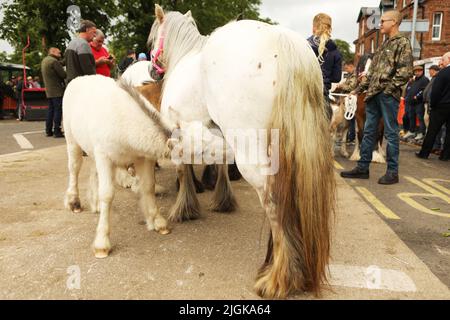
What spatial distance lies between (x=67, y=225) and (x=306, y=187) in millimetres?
2671

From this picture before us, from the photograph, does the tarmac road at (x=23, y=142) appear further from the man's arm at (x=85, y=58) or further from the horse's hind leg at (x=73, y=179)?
the horse's hind leg at (x=73, y=179)

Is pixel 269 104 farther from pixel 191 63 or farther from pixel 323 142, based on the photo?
pixel 191 63

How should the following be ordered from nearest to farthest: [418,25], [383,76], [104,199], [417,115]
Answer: [104,199] < [383,76] < [417,115] < [418,25]

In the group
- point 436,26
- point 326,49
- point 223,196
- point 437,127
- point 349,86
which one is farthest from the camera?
point 436,26

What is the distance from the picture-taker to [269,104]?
237cm

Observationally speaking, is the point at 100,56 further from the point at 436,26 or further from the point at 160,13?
the point at 436,26

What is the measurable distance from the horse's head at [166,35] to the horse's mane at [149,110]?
45.2 inches

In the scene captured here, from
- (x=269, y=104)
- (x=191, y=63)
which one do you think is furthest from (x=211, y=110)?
(x=191, y=63)

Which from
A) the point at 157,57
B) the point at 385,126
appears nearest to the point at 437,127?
the point at 385,126

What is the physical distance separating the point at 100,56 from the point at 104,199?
414 centimetres

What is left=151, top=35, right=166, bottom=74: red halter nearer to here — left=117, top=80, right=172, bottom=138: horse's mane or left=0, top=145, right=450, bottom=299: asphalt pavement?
left=117, top=80, right=172, bottom=138: horse's mane

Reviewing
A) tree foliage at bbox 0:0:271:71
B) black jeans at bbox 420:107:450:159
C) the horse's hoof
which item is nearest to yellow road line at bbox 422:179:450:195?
black jeans at bbox 420:107:450:159

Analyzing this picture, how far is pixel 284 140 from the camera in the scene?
229 centimetres

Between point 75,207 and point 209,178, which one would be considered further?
point 209,178
